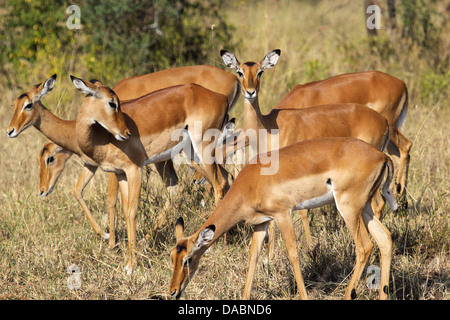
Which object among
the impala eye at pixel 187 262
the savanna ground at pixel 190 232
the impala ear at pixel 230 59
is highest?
the impala ear at pixel 230 59

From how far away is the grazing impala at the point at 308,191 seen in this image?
183 inches

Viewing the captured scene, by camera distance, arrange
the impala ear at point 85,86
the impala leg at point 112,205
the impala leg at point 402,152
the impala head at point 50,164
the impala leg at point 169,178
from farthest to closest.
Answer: the impala leg at point 402,152 < the impala head at point 50,164 < the impala leg at point 169,178 < the impala leg at point 112,205 < the impala ear at point 85,86

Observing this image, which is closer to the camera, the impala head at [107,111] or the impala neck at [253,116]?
the impala head at [107,111]

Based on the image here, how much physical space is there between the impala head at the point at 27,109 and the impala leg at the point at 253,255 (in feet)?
7.31

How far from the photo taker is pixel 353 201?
15.2 ft

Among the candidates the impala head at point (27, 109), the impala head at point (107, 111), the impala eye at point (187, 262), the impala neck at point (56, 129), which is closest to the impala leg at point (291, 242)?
the impala eye at point (187, 262)

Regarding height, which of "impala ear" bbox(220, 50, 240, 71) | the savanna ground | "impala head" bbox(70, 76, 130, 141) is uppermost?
"impala ear" bbox(220, 50, 240, 71)

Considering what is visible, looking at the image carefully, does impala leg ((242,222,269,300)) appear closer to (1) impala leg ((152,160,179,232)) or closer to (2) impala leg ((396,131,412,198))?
(1) impala leg ((152,160,179,232))

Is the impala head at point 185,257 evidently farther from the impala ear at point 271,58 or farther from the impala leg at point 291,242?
the impala ear at point 271,58

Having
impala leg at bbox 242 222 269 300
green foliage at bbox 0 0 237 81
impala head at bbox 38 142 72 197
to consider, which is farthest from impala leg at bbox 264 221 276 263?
green foliage at bbox 0 0 237 81

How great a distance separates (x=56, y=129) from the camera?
5953mm

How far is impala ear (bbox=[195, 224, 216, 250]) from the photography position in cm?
443

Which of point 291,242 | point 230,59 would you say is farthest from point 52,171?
point 291,242

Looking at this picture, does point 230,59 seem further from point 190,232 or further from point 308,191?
point 308,191
